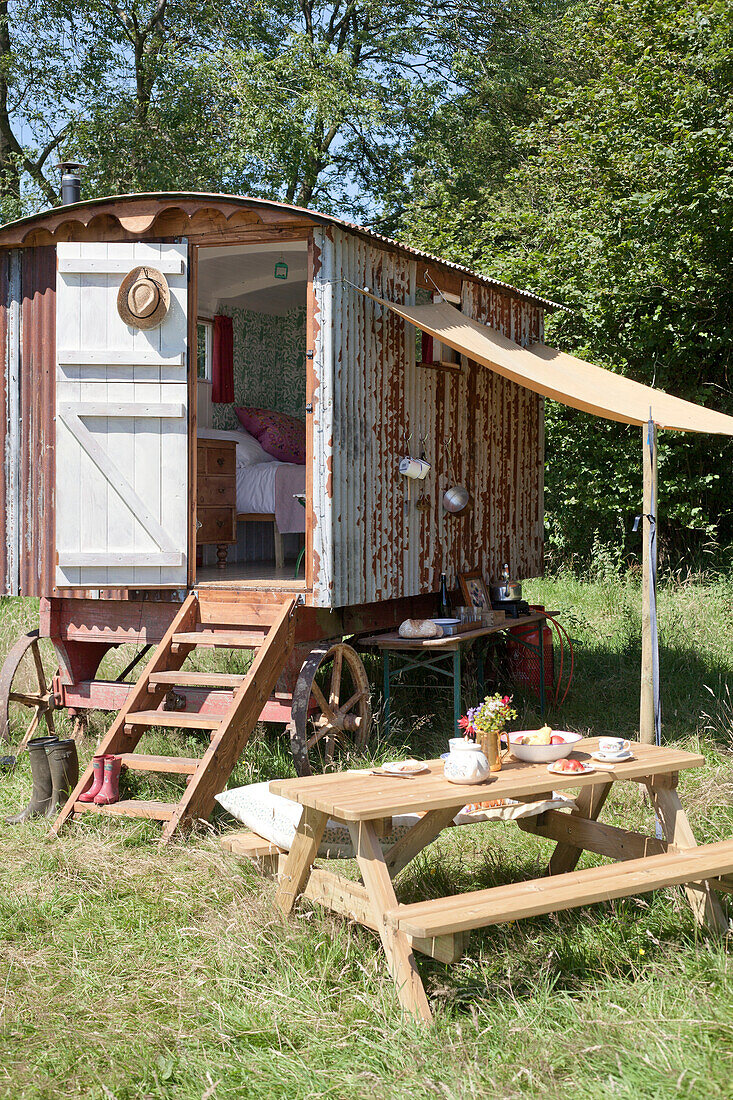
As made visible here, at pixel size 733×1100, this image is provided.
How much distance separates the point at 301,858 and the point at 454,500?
4.36 meters

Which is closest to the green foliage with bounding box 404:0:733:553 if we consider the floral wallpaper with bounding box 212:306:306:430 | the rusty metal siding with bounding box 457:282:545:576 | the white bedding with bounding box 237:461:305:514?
the rusty metal siding with bounding box 457:282:545:576

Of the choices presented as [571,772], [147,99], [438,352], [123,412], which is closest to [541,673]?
[438,352]

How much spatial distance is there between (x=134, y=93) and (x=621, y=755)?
15.8 m

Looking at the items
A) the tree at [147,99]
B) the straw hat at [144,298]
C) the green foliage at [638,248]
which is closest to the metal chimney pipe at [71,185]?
the straw hat at [144,298]

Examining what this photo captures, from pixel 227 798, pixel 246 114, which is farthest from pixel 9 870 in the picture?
pixel 246 114

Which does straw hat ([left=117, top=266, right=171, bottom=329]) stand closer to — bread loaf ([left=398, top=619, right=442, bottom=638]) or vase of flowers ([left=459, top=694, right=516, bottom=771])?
bread loaf ([left=398, top=619, right=442, bottom=638])

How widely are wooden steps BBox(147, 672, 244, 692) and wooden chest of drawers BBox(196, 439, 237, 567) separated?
270 cm

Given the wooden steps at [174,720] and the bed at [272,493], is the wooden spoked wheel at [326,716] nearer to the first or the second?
the wooden steps at [174,720]

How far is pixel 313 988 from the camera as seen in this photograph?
345 cm

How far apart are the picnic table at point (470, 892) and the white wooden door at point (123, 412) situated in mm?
2872

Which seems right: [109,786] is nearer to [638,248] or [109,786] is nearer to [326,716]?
[326,716]

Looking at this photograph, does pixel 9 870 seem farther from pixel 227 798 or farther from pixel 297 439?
pixel 297 439

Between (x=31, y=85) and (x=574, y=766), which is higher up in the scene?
(x=31, y=85)

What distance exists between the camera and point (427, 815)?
3854 mm
